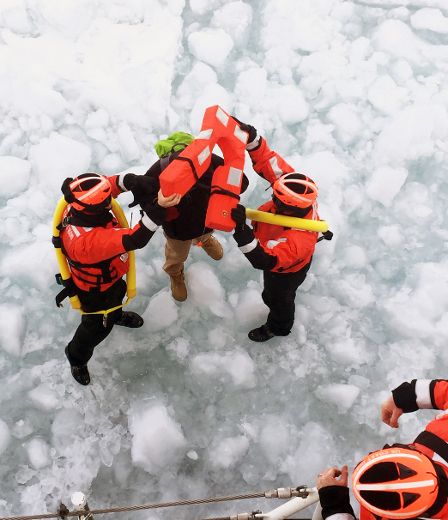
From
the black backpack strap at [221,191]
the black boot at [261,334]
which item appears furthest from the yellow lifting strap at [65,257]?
the black boot at [261,334]

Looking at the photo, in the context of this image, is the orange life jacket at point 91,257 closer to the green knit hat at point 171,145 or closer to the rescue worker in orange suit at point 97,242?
the rescue worker in orange suit at point 97,242

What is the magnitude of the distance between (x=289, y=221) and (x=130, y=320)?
1.10m

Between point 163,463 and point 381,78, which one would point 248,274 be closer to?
point 163,463

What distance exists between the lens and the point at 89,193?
78.0 inches

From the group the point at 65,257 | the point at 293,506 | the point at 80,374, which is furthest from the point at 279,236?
the point at 80,374

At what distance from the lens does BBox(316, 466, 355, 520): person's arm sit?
1599mm

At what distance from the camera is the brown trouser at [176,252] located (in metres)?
2.49

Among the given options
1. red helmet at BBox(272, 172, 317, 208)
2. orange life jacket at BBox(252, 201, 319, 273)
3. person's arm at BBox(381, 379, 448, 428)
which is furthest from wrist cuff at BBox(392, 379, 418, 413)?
red helmet at BBox(272, 172, 317, 208)

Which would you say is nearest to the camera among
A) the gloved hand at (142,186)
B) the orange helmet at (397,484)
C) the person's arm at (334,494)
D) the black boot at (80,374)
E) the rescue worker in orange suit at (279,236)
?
the orange helmet at (397,484)

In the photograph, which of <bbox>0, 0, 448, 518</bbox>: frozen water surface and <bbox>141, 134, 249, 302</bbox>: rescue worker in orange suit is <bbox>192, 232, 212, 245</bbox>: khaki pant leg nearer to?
<bbox>141, 134, 249, 302</bbox>: rescue worker in orange suit

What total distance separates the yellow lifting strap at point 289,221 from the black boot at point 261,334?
2.48ft

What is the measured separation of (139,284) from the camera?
282 cm

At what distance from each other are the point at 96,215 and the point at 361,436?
1.71 meters

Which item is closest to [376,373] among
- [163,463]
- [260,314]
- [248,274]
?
[260,314]
